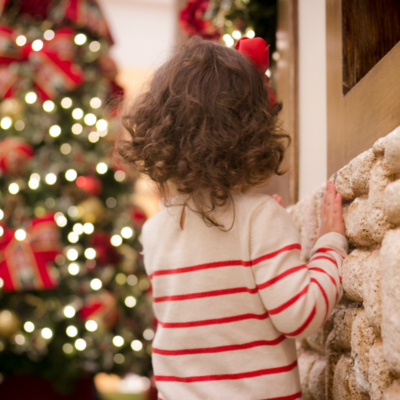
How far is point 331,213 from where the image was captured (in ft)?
2.70

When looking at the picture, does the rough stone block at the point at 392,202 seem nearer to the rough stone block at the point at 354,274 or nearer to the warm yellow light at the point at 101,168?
the rough stone block at the point at 354,274

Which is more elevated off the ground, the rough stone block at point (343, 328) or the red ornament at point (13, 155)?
the red ornament at point (13, 155)

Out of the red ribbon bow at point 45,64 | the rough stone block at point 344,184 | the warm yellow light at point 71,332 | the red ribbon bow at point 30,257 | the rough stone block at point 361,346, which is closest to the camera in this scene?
the rough stone block at point 361,346

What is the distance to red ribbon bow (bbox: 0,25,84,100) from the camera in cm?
222

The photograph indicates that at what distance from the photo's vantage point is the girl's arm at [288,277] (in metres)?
0.70

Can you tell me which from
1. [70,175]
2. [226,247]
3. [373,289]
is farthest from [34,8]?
[373,289]

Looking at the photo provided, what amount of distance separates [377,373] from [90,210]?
71.3 inches

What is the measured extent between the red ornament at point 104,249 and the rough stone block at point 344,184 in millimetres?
1632

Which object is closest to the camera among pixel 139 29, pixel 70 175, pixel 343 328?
pixel 343 328

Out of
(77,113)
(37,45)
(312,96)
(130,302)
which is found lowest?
(130,302)

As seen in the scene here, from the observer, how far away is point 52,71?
225cm

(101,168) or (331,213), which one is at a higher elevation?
(101,168)

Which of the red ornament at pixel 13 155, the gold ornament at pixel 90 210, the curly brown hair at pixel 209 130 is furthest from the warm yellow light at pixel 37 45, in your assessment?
the curly brown hair at pixel 209 130

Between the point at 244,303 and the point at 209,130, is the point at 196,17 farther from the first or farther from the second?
the point at 244,303
